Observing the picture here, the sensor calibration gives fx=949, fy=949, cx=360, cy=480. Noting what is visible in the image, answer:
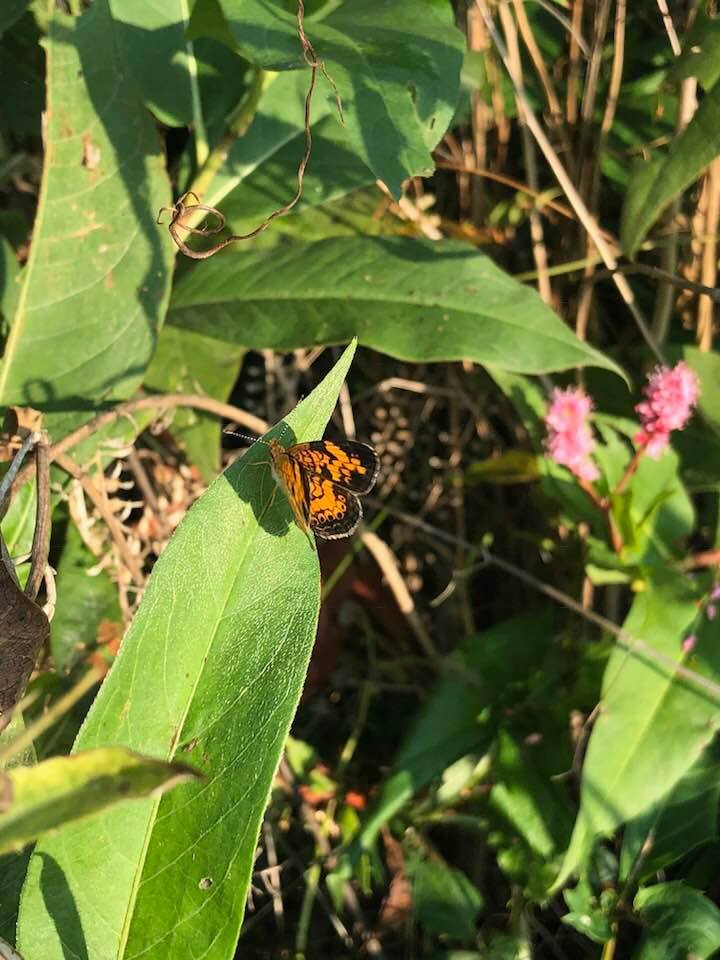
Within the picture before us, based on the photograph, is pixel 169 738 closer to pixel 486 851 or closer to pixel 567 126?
pixel 486 851

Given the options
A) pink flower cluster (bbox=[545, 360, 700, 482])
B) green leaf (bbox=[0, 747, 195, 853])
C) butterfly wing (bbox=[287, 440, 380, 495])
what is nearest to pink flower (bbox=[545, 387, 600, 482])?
pink flower cluster (bbox=[545, 360, 700, 482])

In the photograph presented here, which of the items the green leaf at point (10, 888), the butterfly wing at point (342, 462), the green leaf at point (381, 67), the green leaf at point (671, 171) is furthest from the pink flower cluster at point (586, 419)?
the green leaf at point (10, 888)

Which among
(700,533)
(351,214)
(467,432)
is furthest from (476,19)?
(700,533)

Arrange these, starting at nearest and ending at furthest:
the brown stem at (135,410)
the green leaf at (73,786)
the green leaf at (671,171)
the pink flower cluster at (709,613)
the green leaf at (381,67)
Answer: the green leaf at (73,786)
the green leaf at (381,67)
the brown stem at (135,410)
the green leaf at (671,171)
the pink flower cluster at (709,613)

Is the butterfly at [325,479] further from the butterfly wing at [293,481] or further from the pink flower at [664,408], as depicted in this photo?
the pink flower at [664,408]

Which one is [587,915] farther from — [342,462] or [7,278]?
[7,278]

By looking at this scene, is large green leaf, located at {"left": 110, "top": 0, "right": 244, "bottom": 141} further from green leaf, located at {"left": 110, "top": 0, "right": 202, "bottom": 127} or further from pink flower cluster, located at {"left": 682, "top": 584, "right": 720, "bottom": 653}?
pink flower cluster, located at {"left": 682, "top": 584, "right": 720, "bottom": 653}
